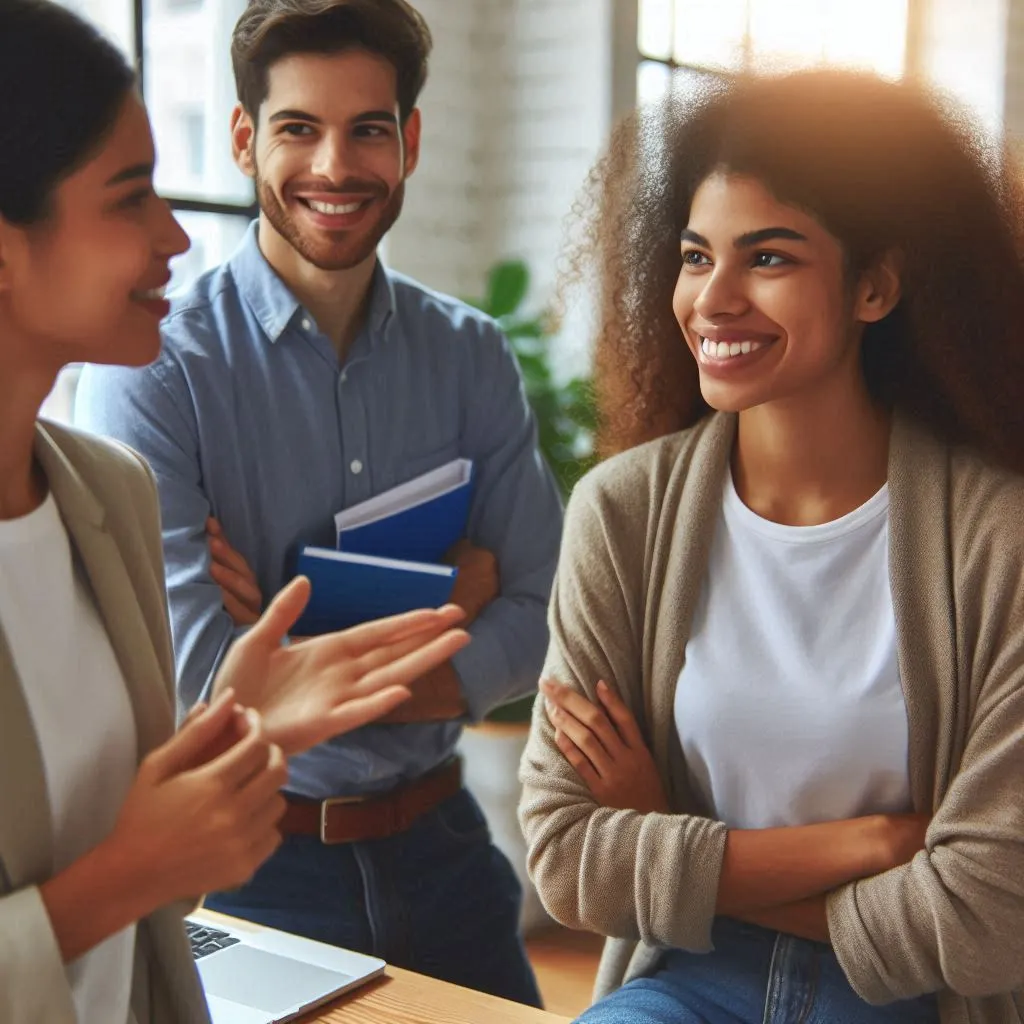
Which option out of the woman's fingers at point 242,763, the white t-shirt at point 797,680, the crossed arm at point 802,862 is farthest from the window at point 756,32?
the woman's fingers at point 242,763

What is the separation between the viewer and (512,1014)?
156 centimetres

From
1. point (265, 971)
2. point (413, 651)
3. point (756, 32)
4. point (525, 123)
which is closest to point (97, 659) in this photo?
point (413, 651)

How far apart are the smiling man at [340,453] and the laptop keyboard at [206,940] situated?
311 mm

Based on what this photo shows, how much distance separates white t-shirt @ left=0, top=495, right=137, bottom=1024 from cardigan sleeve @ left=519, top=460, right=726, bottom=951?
572 mm

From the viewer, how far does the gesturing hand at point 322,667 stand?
113cm

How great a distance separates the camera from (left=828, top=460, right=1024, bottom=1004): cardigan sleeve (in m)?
1.50

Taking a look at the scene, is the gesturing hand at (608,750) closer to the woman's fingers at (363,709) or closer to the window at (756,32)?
the woman's fingers at (363,709)

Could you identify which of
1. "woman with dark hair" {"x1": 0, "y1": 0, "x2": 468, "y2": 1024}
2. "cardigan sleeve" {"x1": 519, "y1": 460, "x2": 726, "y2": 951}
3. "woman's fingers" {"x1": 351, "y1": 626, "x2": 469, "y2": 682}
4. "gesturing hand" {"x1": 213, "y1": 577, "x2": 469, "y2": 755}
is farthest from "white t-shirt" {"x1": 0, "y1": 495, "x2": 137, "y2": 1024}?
"cardigan sleeve" {"x1": 519, "y1": 460, "x2": 726, "y2": 951}

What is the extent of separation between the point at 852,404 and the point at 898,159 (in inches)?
11.8

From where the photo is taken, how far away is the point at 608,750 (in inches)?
66.2

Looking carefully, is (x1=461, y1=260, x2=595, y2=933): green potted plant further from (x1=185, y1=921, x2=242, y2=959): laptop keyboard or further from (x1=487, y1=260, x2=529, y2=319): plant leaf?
(x1=185, y1=921, x2=242, y2=959): laptop keyboard

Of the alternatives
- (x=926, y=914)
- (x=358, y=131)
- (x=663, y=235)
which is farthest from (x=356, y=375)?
(x=926, y=914)

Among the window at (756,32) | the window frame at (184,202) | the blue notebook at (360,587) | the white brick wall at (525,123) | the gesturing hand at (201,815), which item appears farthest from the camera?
the white brick wall at (525,123)

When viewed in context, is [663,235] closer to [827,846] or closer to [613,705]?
[613,705]
